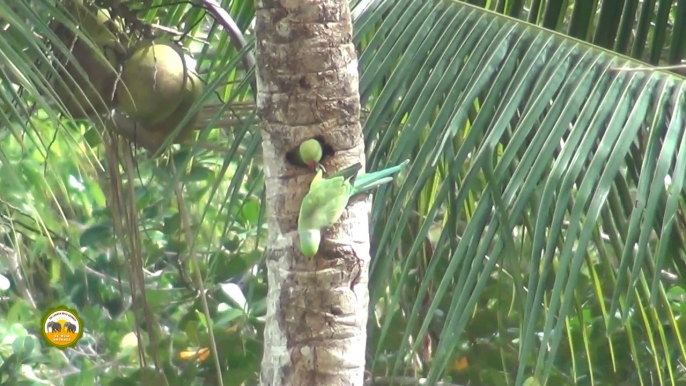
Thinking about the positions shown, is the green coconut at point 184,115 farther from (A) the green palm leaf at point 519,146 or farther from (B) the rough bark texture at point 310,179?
(B) the rough bark texture at point 310,179

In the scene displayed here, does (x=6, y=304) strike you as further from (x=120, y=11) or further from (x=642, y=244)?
(x=642, y=244)

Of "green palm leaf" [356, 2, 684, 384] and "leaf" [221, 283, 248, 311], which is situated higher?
"green palm leaf" [356, 2, 684, 384]

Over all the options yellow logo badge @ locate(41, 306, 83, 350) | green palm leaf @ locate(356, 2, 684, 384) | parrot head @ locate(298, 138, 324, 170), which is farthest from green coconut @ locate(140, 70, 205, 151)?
yellow logo badge @ locate(41, 306, 83, 350)

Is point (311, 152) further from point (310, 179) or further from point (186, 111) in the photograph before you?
point (186, 111)

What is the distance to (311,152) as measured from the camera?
→ 0.91 meters

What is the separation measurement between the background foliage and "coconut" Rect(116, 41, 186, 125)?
0.25ft

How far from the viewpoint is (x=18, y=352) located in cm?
226

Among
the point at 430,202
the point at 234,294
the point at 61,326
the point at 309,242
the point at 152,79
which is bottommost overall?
the point at 61,326

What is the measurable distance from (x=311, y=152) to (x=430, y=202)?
24.7 inches

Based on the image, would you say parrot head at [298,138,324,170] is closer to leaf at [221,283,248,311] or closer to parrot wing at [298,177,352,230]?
parrot wing at [298,177,352,230]

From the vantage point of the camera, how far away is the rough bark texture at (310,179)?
36.0 inches

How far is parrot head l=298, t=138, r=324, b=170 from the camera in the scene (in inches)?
35.9

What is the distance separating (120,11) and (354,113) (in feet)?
2.73

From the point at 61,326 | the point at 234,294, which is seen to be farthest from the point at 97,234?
the point at 234,294
